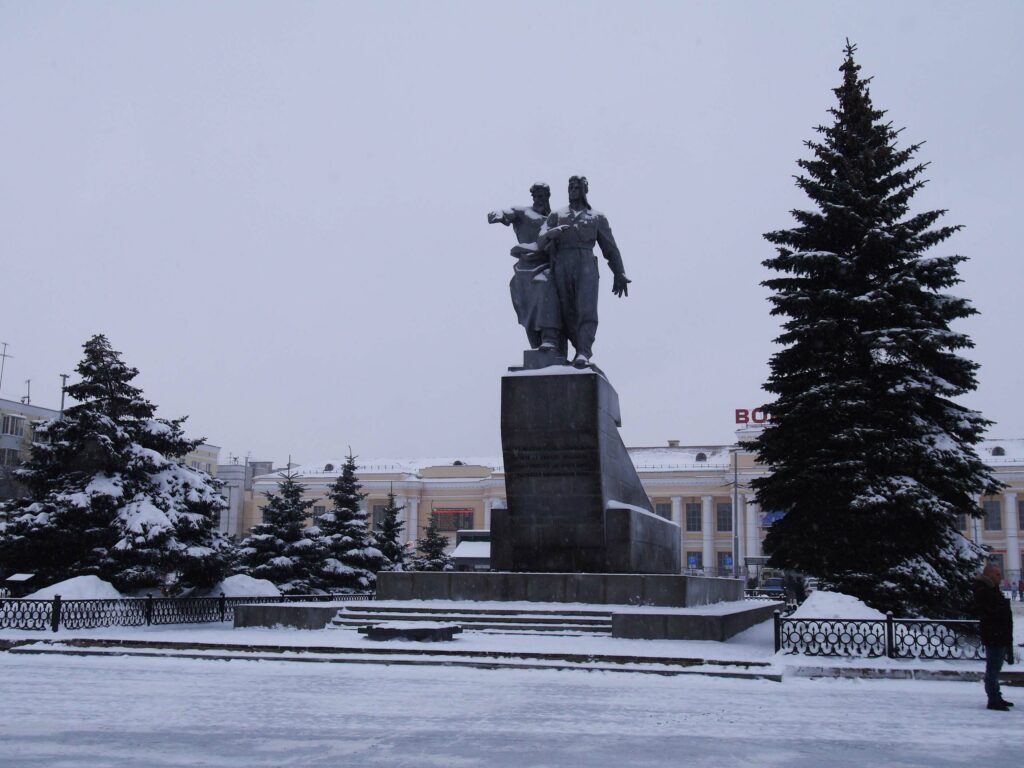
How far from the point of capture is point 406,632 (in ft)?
34.2

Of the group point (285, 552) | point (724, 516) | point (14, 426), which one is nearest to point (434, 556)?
point (285, 552)

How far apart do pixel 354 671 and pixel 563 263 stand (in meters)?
7.22

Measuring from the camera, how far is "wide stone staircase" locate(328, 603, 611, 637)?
1130 cm

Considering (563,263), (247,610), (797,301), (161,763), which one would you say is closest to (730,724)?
(161,763)

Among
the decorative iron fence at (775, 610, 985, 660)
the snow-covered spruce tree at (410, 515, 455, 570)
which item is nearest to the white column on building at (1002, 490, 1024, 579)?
the snow-covered spruce tree at (410, 515, 455, 570)

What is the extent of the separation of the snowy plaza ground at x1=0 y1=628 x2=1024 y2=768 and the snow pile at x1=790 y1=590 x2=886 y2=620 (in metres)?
1.45

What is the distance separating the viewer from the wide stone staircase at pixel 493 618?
11.3m

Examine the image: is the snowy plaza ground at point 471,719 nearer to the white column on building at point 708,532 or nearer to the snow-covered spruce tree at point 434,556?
the snow-covered spruce tree at point 434,556

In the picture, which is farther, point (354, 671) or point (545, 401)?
point (545, 401)

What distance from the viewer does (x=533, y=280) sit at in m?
14.6

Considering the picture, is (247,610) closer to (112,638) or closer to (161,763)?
(112,638)

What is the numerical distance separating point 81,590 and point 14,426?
39.0 m

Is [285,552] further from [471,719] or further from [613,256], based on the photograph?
[471,719]

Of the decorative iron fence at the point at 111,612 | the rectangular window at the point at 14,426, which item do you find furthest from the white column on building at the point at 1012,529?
the decorative iron fence at the point at 111,612
